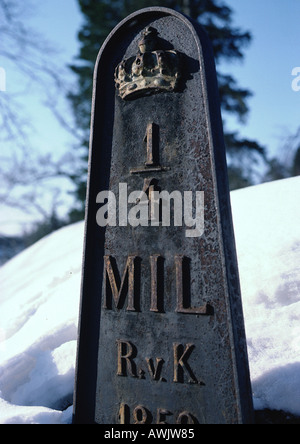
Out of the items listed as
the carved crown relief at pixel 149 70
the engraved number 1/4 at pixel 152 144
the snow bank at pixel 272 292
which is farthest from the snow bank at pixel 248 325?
the carved crown relief at pixel 149 70

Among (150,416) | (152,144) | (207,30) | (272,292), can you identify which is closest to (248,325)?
(272,292)

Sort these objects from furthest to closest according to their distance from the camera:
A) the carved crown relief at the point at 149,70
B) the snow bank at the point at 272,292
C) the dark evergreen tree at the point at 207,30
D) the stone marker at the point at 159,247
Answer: the dark evergreen tree at the point at 207,30 → the snow bank at the point at 272,292 → the carved crown relief at the point at 149,70 → the stone marker at the point at 159,247

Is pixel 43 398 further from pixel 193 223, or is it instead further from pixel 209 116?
pixel 209 116

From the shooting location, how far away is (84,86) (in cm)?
1162

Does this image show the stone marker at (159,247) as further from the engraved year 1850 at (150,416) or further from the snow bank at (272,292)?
the snow bank at (272,292)

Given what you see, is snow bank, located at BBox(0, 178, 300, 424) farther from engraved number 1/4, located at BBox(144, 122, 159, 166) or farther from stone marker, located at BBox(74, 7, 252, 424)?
engraved number 1/4, located at BBox(144, 122, 159, 166)

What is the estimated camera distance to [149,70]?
1.78 m

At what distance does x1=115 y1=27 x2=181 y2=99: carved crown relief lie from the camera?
172 centimetres

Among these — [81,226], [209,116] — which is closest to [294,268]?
[209,116]

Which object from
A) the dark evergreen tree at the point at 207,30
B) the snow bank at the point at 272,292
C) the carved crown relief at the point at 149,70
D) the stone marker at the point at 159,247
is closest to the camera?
the stone marker at the point at 159,247

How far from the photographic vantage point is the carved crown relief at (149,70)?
1.72 metres

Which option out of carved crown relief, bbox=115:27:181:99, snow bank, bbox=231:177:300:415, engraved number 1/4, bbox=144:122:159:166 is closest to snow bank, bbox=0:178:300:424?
snow bank, bbox=231:177:300:415

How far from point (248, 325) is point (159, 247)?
0.92 meters
